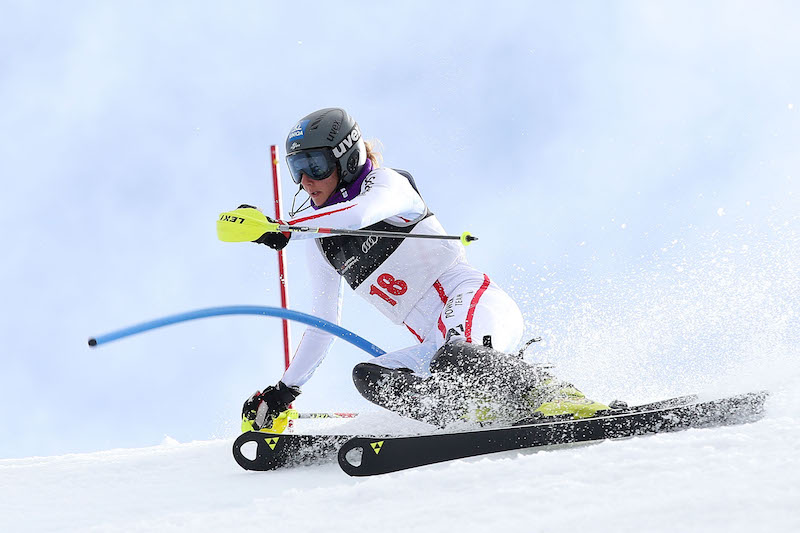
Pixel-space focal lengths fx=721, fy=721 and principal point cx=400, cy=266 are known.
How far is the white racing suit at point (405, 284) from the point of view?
10.3 ft

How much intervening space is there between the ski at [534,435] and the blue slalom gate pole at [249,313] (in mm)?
892

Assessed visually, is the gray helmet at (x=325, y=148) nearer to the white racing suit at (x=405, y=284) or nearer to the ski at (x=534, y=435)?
the white racing suit at (x=405, y=284)

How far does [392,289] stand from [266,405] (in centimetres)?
86

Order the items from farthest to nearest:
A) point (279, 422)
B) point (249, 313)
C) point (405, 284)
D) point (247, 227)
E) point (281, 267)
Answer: point (281, 267)
point (279, 422)
point (405, 284)
point (249, 313)
point (247, 227)

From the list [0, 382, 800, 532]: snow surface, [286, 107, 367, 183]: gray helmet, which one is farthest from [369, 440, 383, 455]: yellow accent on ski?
[286, 107, 367, 183]: gray helmet

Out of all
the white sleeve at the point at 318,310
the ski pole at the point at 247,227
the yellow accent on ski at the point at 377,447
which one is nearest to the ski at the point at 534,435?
the yellow accent on ski at the point at 377,447

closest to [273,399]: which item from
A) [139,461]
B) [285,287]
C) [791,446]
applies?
[139,461]

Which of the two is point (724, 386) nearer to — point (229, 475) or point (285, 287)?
point (229, 475)

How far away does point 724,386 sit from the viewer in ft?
9.32

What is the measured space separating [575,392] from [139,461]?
209 centimetres

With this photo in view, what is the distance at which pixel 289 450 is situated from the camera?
2916mm

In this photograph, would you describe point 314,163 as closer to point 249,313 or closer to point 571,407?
point 249,313

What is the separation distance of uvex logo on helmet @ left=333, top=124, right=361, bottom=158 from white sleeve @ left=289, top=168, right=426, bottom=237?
0.60ft

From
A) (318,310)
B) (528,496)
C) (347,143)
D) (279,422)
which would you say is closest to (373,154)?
(347,143)
